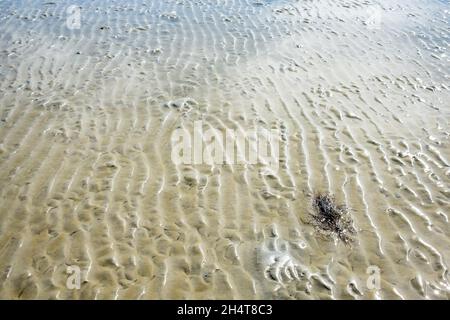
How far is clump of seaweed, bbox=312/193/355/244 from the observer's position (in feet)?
14.0

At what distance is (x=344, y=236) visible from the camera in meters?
4.21

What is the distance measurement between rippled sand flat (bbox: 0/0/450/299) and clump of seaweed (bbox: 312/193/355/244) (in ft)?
0.33

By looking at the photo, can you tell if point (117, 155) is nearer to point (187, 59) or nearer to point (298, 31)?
point (187, 59)

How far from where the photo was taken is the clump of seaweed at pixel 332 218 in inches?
168

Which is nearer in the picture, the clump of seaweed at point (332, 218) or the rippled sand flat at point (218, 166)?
the rippled sand flat at point (218, 166)

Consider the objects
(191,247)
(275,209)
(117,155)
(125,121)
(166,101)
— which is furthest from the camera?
(166,101)

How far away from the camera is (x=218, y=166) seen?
523cm

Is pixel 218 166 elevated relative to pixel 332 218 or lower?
lower

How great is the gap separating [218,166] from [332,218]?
1681 millimetres

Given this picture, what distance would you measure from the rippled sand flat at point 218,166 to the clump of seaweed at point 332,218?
100 mm

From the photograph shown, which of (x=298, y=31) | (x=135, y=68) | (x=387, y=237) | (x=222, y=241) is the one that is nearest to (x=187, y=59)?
(x=135, y=68)

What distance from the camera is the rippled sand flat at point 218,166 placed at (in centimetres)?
382

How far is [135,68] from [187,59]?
1.13m

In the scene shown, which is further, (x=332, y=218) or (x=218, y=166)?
(x=218, y=166)
